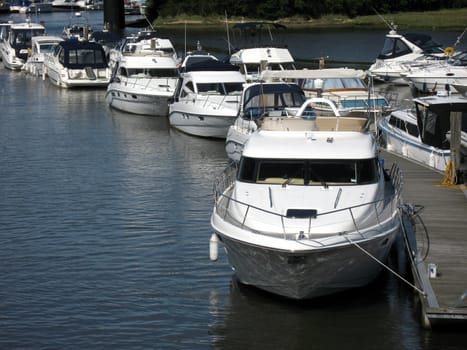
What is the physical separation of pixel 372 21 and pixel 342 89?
7494 centimetres

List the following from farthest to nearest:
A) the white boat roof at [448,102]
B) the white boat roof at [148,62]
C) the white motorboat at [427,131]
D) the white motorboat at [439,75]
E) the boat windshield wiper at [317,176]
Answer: the white motorboat at [439,75] < the white boat roof at [148,62] < the white boat roof at [448,102] < the white motorboat at [427,131] < the boat windshield wiper at [317,176]

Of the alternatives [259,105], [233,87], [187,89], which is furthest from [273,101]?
[187,89]

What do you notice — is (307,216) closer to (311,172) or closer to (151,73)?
(311,172)

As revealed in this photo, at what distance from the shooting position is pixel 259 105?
30406 mm

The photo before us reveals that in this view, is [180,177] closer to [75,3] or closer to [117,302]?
[117,302]

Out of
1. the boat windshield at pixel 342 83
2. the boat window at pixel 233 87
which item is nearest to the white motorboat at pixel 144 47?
the boat window at pixel 233 87

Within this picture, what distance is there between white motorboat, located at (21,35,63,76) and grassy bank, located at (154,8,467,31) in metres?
43.6

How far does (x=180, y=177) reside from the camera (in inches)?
1152

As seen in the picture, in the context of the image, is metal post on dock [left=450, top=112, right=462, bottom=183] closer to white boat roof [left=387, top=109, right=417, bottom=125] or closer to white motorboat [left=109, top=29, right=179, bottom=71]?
white boat roof [left=387, top=109, right=417, bottom=125]

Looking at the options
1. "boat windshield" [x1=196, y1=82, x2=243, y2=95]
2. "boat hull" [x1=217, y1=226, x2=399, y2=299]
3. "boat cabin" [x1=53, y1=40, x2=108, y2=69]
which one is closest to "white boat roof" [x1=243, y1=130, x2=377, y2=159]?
"boat hull" [x1=217, y1=226, x2=399, y2=299]

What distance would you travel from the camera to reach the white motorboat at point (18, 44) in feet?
206

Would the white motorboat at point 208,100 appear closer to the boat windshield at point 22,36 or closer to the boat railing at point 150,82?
the boat railing at point 150,82

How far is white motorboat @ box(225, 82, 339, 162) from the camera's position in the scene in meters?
29.3

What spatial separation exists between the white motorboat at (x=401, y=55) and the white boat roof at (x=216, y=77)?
14.9 metres
